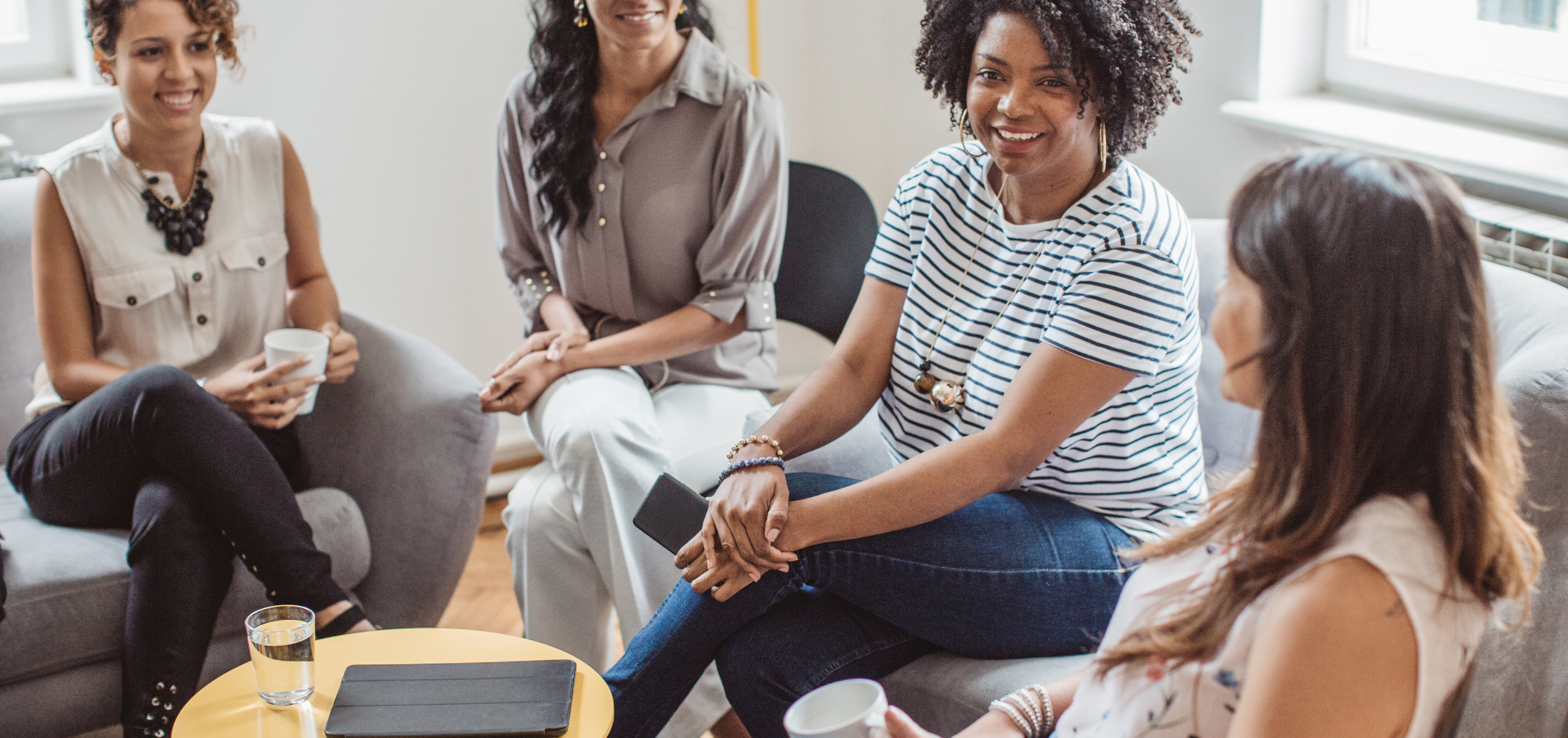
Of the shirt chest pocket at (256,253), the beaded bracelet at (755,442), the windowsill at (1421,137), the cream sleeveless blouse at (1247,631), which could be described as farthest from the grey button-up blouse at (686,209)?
the cream sleeveless blouse at (1247,631)

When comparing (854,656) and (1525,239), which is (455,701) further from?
(1525,239)

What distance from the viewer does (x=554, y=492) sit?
1.90 m

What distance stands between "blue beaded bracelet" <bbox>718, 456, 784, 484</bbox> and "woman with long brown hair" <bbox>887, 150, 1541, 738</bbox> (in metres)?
0.64

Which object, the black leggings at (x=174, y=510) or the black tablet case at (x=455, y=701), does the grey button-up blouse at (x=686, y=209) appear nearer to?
the black leggings at (x=174, y=510)

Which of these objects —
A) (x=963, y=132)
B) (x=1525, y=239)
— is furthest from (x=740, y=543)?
(x=1525, y=239)

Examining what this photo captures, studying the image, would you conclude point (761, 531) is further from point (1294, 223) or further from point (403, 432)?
point (403, 432)

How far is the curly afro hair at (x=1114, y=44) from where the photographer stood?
1.38 metres

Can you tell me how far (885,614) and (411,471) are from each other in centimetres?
94

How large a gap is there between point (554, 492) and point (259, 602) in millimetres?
463

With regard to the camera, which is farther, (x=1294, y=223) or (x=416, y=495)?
(x=416, y=495)

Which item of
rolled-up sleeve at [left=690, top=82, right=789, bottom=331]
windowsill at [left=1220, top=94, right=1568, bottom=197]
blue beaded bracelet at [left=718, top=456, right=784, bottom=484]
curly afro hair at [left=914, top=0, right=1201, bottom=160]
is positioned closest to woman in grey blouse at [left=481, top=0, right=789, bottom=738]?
rolled-up sleeve at [left=690, top=82, right=789, bottom=331]

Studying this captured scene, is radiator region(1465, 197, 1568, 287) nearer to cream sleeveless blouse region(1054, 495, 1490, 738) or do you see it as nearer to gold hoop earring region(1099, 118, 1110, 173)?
gold hoop earring region(1099, 118, 1110, 173)

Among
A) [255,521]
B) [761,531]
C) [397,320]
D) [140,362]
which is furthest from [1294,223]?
[397,320]

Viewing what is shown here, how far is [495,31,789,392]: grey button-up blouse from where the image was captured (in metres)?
2.02
